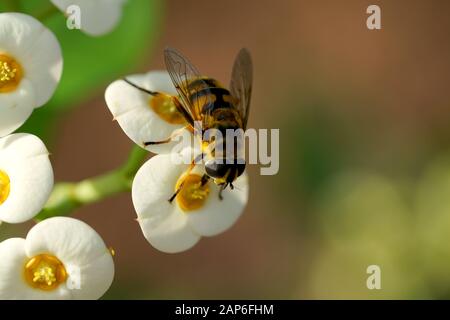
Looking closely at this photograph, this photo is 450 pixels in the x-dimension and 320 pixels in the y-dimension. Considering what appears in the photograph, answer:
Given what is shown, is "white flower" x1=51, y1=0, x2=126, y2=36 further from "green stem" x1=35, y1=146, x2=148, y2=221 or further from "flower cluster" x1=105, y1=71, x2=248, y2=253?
"green stem" x1=35, y1=146, x2=148, y2=221

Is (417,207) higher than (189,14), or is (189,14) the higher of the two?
(189,14)

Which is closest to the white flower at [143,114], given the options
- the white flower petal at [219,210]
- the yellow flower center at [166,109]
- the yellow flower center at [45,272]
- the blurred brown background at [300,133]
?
the yellow flower center at [166,109]

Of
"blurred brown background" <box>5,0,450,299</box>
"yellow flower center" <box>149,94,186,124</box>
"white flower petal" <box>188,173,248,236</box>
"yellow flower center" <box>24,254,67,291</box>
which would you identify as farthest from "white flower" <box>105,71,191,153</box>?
"blurred brown background" <box>5,0,450,299</box>

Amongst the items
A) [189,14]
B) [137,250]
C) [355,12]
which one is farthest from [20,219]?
[355,12]

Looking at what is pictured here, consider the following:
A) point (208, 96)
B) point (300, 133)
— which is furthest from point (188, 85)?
point (300, 133)
